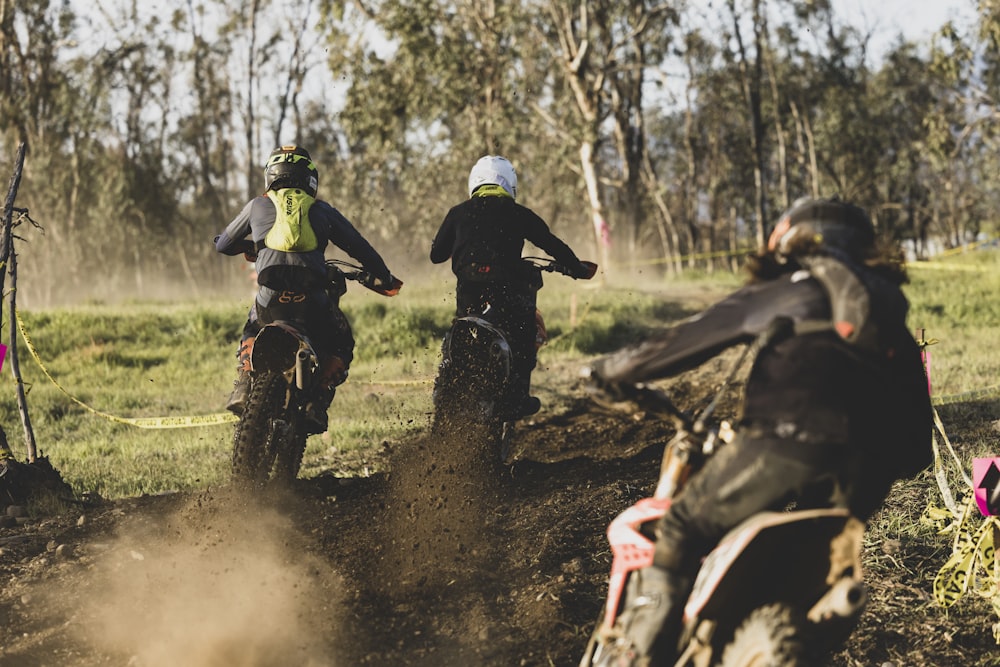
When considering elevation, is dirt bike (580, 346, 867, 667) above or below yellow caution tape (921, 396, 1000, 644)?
above

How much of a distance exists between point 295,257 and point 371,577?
2.02 metres

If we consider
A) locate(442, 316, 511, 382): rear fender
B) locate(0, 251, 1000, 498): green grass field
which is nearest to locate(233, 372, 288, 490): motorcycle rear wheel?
locate(442, 316, 511, 382): rear fender

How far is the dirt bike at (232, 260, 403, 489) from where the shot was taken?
18.2ft

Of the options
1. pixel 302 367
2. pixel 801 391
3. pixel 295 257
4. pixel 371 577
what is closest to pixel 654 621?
pixel 801 391

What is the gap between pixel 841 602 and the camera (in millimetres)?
2766

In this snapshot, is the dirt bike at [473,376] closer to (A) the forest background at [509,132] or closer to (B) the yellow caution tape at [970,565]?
(B) the yellow caution tape at [970,565]

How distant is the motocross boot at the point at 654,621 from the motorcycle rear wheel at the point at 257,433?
3071mm

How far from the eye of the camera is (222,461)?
25.2ft

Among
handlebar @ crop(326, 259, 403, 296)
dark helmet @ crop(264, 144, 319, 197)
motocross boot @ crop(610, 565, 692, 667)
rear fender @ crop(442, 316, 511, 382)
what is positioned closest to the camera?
motocross boot @ crop(610, 565, 692, 667)

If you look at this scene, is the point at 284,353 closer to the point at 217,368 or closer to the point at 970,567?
the point at 970,567

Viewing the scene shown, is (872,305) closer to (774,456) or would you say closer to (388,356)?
(774,456)

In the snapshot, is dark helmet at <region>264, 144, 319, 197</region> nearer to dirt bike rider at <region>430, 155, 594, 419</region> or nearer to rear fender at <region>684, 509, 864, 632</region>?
dirt bike rider at <region>430, 155, 594, 419</region>

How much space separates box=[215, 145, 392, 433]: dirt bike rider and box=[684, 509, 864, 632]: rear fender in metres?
3.38

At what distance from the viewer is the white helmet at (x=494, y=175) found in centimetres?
691
